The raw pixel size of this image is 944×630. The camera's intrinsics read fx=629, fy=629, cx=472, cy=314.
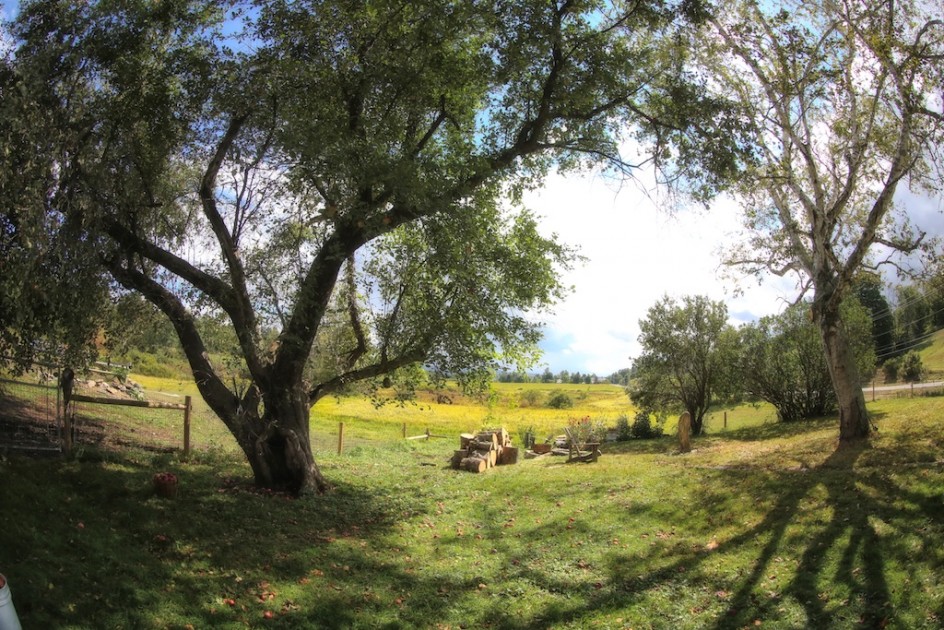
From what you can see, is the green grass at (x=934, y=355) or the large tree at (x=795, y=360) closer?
the large tree at (x=795, y=360)

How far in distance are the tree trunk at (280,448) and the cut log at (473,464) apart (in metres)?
7.88

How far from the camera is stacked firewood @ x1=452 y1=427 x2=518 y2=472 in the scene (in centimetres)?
2214

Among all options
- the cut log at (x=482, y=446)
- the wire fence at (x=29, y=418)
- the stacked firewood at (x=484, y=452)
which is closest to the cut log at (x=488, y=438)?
the stacked firewood at (x=484, y=452)

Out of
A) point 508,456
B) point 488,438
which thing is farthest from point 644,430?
point 488,438

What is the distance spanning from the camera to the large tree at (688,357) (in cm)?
3978

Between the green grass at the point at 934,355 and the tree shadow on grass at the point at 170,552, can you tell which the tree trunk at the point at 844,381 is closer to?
the tree shadow on grass at the point at 170,552

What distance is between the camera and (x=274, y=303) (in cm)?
1415

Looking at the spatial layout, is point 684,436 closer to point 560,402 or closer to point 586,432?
point 586,432

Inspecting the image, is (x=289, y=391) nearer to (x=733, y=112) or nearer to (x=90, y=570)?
(x=90, y=570)

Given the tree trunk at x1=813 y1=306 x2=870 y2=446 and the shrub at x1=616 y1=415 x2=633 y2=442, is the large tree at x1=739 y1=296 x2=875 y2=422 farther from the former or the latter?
the tree trunk at x1=813 y1=306 x2=870 y2=446

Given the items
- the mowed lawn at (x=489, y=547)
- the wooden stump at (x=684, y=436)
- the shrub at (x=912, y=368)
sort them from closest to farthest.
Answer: the mowed lawn at (x=489, y=547) → the wooden stump at (x=684, y=436) → the shrub at (x=912, y=368)

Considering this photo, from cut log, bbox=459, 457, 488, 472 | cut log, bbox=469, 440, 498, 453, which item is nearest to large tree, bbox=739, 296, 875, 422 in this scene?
cut log, bbox=469, 440, 498, 453

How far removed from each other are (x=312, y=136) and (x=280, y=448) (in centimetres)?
720

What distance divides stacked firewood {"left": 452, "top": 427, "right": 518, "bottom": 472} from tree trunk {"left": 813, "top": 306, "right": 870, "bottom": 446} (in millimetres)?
11249
